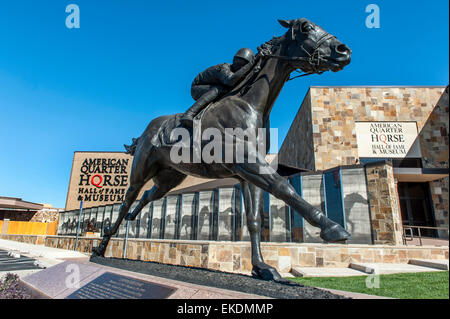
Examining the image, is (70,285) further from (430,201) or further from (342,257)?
(430,201)

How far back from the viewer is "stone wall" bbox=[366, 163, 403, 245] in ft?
41.3

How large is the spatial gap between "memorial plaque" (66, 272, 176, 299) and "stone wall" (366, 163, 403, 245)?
12.9 metres

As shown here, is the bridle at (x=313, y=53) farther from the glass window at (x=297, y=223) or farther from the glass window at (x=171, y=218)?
the glass window at (x=171, y=218)

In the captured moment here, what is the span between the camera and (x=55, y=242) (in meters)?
19.3

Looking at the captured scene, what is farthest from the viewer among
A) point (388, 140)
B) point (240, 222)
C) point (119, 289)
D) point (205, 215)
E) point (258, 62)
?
point (388, 140)

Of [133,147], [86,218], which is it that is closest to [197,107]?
[133,147]

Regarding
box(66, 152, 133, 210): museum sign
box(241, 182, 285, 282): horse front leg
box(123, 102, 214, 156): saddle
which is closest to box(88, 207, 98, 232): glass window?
box(66, 152, 133, 210): museum sign

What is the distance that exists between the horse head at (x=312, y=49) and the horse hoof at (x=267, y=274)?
214cm

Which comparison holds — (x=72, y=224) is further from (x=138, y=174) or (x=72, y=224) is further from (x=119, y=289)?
(x=119, y=289)

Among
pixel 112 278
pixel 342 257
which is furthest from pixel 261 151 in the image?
pixel 342 257

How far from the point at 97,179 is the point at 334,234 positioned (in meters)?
44.0

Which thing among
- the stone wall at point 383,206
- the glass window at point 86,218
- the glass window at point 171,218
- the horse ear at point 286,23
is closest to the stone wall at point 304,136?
the stone wall at point 383,206

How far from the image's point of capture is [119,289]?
2.61 meters
